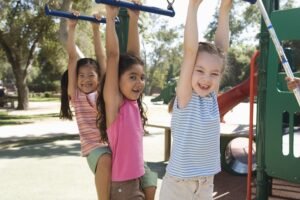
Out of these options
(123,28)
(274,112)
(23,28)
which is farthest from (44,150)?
(23,28)

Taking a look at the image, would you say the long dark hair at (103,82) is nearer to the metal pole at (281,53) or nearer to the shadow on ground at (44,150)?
the metal pole at (281,53)

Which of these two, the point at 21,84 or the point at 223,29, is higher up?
the point at 223,29

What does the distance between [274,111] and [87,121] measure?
1.51 meters

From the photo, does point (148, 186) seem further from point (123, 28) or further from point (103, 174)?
point (123, 28)

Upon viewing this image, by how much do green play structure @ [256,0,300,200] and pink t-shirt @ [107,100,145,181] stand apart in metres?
1.49

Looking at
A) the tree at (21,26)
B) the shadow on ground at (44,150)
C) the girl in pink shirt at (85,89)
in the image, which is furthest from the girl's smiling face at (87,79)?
the tree at (21,26)

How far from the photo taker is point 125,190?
2266 millimetres

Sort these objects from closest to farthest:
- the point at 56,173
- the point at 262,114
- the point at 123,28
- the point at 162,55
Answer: the point at 123,28, the point at 262,114, the point at 56,173, the point at 162,55

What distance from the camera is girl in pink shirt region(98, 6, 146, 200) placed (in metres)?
2.21

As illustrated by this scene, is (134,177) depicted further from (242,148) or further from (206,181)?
(242,148)

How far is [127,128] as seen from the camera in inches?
88.3

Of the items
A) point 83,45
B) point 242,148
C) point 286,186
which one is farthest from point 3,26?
point 286,186

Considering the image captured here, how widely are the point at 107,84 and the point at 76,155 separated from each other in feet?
17.6

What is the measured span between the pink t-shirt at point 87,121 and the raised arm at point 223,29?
89 cm
